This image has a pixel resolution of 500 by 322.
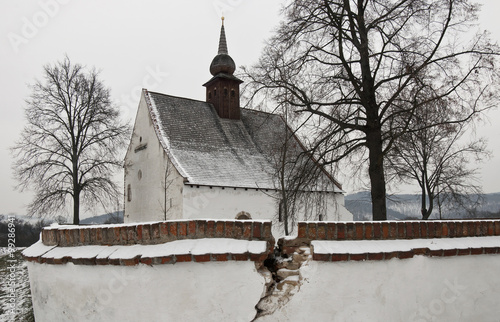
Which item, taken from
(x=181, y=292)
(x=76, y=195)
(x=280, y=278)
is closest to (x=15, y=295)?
(x=181, y=292)

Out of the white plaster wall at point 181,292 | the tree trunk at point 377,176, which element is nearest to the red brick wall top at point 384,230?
the white plaster wall at point 181,292

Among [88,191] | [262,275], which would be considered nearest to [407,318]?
[262,275]

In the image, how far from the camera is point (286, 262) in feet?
13.0

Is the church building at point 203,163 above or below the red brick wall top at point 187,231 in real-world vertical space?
above

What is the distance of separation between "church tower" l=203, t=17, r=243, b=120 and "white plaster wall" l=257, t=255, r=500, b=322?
19.2m

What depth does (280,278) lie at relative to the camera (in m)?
3.89

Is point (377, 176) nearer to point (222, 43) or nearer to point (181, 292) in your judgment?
point (181, 292)

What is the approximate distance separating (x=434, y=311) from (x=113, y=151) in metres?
19.5

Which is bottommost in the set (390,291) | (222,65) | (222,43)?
(390,291)

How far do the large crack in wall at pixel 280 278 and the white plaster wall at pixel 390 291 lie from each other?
0.06 m

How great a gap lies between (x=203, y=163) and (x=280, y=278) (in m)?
14.2

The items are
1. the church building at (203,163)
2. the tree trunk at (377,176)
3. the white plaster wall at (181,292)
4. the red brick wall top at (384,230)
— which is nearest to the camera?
the white plaster wall at (181,292)

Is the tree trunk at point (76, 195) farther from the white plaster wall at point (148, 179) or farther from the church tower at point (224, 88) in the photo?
the church tower at point (224, 88)

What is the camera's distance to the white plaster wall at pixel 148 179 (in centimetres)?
1674
